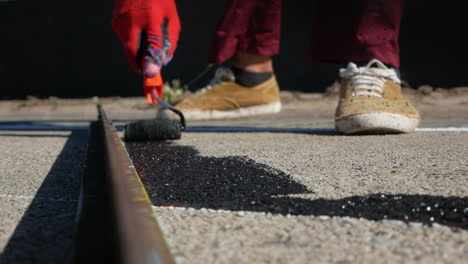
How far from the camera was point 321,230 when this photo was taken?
0.61 metres

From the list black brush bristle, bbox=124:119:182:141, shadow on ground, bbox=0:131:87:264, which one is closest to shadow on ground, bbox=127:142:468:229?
shadow on ground, bbox=0:131:87:264

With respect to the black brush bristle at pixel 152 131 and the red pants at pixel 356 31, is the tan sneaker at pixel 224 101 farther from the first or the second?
the black brush bristle at pixel 152 131

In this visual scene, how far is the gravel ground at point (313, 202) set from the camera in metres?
0.54

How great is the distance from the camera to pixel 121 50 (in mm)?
5809

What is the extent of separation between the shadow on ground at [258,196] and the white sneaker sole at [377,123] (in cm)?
69

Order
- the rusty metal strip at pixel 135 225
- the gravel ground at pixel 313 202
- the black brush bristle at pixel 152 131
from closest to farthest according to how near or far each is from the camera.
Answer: the rusty metal strip at pixel 135 225
the gravel ground at pixel 313 202
the black brush bristle at pixel 152 131

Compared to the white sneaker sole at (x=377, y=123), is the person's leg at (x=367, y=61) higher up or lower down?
higher up

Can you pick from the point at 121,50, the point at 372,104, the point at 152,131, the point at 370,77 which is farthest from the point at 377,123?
the point at 121,50

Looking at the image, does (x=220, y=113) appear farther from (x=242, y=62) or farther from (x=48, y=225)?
(x=48, y=225)

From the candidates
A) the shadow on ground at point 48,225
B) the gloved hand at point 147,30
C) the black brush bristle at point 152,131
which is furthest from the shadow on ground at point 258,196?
the gloved hand at point 147,30

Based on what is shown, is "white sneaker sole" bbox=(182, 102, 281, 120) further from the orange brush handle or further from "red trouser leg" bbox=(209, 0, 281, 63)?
the orange brush handle

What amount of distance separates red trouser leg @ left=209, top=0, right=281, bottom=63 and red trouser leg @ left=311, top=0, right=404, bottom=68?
718 mm

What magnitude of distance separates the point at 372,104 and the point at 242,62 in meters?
1.08

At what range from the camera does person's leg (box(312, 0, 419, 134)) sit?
70.8 inches
